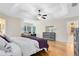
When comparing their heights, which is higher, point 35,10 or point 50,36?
point 35,10

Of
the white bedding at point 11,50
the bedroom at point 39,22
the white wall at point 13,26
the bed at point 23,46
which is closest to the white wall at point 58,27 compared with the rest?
the bedroom at point 39,22

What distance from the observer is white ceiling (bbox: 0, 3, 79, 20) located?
1752 millimetres

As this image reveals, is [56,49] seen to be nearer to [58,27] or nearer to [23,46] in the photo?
[58,27]

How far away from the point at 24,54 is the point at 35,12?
2.42ft

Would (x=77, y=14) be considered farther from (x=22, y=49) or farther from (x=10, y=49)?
(x=10, y=49)

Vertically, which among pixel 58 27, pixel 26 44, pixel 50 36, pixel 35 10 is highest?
pixel 35 10

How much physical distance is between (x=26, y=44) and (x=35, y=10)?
60 cm

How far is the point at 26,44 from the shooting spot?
1.79m

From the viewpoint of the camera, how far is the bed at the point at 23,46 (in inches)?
68.0

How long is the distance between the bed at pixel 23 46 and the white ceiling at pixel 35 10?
392 mm

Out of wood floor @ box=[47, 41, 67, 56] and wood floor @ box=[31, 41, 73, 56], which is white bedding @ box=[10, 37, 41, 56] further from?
wood floor @ box=[47, 41, 67, 56]

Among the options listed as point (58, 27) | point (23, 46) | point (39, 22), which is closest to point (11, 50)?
point (23, 46)

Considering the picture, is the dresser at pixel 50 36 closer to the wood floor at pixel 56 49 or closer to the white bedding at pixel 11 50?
the wood floor at pixel 56 49

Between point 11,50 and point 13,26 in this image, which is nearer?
point 11,50
